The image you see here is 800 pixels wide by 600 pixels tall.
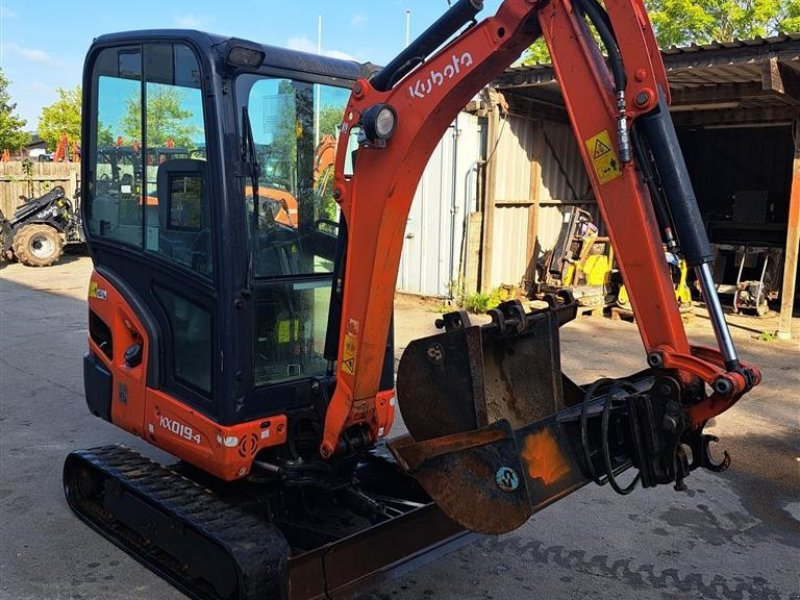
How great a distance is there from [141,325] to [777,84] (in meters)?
8.33

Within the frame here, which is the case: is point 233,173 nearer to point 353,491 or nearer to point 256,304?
point 256,304

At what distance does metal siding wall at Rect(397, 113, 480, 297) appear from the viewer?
12.1 metres

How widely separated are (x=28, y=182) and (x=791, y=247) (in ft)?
53.7

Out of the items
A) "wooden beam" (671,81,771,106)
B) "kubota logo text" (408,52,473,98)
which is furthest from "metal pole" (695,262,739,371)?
"wooden beam" (671,81,771,106)

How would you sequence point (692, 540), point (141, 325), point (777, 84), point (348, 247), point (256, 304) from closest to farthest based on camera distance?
1. point (348, 247)
2. point (256, 304)
3. point (141, 325)
4. point (692, 540)
5. point (777, 84)

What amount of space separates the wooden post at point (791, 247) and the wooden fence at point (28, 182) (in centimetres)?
1516

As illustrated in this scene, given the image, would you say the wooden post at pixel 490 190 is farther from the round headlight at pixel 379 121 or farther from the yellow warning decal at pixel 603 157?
the yellow warning decal at pixel 603 157

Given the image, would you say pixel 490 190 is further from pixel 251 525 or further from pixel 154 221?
pixel 251 525

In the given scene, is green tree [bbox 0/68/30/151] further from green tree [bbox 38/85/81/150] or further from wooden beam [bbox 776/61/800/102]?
wooden beam [bbox 776/61/800/102]

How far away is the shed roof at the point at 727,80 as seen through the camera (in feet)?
29.9

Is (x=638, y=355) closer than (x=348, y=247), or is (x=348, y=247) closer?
(x=348, y=247)

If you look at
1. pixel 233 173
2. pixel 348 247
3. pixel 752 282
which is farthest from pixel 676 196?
pixel 752 282

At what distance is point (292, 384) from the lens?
12.0ft

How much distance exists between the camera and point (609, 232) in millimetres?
2652
